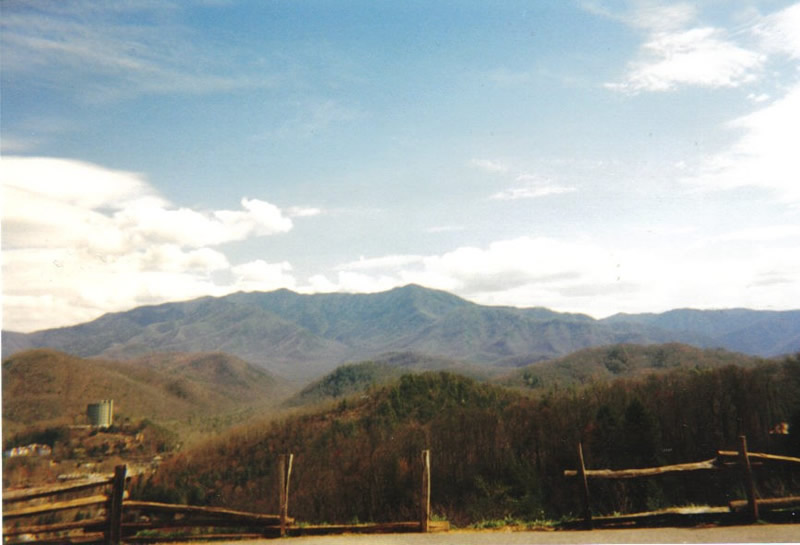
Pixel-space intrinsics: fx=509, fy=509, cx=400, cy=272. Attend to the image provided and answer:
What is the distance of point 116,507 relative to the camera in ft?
36.3

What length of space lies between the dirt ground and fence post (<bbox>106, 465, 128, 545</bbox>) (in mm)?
2682

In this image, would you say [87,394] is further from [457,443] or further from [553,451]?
[553,451]

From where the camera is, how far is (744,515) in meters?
10.1

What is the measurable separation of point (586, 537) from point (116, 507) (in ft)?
32.3

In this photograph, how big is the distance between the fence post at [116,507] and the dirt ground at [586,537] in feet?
8.80

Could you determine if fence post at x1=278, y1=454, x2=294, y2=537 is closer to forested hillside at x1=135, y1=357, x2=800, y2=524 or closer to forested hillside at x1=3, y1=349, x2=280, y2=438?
forested hillside at x1=135, y1=357, x2=800, y2=524

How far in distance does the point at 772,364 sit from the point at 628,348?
53.5m

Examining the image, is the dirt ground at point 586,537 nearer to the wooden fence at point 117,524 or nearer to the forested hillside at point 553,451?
the wooden fence at point 117,524

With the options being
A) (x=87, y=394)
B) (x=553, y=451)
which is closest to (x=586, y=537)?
(x=553, y=451)

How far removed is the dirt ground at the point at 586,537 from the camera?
924cm

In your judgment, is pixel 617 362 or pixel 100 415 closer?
pixel 100 415

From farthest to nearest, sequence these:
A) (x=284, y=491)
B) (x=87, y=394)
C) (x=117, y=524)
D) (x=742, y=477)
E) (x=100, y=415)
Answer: (x=87, y=394) < (x=100, y=415) < (x=284, y=491) < (x=117, y=524) < (x=742, y=477)

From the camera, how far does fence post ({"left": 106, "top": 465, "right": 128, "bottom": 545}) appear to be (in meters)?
10.9

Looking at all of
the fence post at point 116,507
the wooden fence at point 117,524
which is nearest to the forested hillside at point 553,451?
the wooden fence at point 117,524
